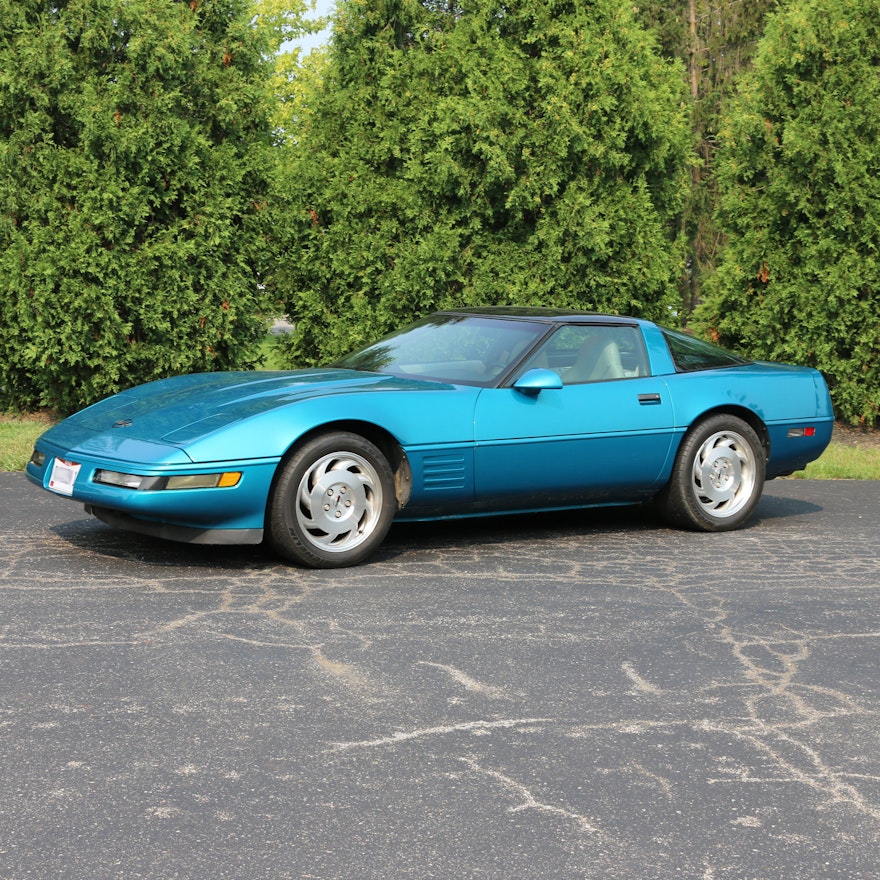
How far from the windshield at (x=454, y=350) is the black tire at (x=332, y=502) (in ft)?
3.03

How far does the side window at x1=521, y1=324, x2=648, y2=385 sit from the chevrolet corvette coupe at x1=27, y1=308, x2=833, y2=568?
1cm

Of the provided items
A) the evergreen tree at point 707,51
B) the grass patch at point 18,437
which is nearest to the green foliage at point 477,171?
the grass patch at point 18,437

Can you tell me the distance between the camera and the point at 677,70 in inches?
607

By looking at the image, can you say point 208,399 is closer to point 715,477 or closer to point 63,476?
point 63,476

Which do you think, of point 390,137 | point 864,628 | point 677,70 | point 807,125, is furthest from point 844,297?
point 864,628

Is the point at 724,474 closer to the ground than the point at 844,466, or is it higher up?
higher up

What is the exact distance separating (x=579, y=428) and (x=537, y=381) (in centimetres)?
44

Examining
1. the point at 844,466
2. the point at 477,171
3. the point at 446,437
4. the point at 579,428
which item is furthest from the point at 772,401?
the point at 477,171

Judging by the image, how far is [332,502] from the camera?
21.7 ft

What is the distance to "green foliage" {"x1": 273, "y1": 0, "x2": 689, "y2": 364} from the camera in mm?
13398

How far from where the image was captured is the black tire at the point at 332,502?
6461 mm

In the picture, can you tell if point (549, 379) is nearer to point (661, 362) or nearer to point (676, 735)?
point (661, 362)

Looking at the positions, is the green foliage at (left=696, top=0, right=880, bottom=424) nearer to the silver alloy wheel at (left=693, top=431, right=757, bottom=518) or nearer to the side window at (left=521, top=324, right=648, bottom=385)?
the silver alloy wheel at (left=693, top=431, right=757, bottom=518)

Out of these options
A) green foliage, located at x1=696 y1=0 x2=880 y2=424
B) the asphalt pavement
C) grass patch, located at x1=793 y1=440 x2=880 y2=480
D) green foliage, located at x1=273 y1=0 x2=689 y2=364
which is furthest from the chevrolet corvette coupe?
green foliage, located at x1=273 y1=0 x2=689 y2=364
